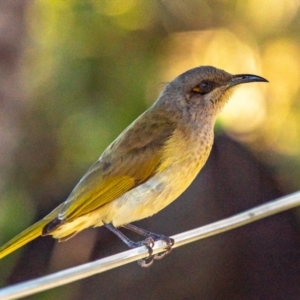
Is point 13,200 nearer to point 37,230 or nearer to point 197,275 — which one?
point 197,275

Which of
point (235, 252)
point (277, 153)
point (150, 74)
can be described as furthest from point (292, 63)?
point (235, 252)

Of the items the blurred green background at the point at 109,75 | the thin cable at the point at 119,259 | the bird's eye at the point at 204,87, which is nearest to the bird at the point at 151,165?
the bird's eye at the point at 204,87

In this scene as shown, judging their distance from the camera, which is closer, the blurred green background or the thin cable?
the thin cable

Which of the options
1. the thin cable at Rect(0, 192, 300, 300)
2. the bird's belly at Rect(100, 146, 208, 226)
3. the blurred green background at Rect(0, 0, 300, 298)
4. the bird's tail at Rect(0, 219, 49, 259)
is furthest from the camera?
the blurred green background at Rect(0, 0, 300, 298)

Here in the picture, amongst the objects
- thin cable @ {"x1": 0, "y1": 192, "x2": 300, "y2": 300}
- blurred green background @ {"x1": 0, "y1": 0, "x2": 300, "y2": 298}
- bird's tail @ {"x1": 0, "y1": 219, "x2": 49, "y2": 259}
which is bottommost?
thin cable @ {"x1": 0, "y1": 192, "x2": 300, "y2": 300}

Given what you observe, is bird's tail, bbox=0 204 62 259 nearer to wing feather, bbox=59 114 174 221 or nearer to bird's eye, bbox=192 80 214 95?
wing feather, bbox=59 114 174 221

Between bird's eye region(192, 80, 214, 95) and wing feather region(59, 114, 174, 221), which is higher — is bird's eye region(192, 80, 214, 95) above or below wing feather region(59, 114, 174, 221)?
above

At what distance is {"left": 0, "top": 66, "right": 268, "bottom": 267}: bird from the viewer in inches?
150

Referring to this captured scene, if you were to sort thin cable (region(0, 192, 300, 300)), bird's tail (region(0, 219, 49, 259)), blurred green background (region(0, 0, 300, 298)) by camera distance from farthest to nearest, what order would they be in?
blurred green background (region(0, 0, 300, 298)), bird's tail (region(0, 219, 49, 259)), thin cable (region(0, 192, 300, 300))

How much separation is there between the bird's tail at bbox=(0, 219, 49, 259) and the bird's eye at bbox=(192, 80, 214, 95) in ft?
4.19

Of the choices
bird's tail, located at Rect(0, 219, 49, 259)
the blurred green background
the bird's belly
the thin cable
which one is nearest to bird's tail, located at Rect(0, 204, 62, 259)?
bird's tail, located at Rect(0, 219, 49, 259)

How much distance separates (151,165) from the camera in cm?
393

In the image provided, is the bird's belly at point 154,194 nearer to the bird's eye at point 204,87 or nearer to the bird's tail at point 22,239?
the bird's tail at point 22,239

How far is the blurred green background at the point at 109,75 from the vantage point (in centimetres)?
623
